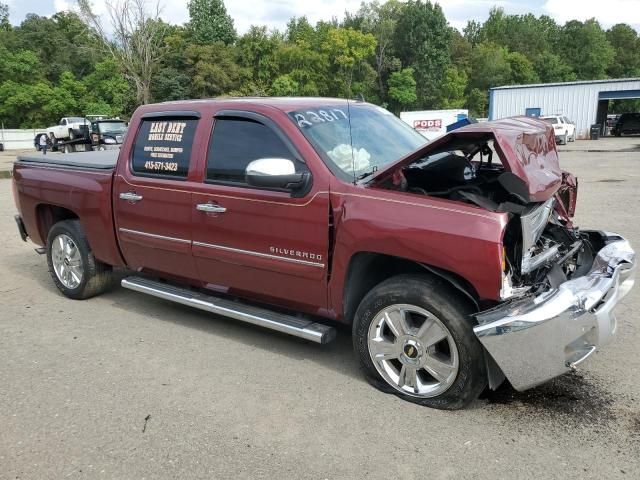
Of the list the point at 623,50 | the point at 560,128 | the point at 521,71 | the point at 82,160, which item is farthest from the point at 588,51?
the point at 82,160

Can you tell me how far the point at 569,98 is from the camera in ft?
126

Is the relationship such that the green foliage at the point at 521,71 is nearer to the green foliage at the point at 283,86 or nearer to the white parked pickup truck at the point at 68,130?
the green foliage at the point at 283,86

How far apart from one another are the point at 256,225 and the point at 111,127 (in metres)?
26.5

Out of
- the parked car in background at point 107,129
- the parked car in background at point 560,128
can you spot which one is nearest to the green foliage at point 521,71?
the parked car in background at point 560,128

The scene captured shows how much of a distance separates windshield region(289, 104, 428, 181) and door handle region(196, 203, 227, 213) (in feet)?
2.77

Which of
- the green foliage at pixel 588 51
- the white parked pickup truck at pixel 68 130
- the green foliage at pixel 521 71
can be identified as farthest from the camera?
the green foliage at pixel 588 51

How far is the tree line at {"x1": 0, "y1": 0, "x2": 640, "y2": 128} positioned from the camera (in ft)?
171

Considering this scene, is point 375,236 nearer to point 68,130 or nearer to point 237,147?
point 237,147

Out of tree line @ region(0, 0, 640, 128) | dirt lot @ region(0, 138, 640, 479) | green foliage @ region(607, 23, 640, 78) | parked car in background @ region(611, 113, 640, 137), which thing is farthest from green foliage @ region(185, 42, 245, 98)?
green foliage @ region(607, 23, 640, 78)

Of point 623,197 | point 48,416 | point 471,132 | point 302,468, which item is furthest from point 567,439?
point 623,197

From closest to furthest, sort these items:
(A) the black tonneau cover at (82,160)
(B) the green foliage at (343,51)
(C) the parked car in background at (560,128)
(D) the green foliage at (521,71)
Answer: (A) the black tonneau cover at (82,160), (C) the parked car in background at (560,128), (B) the green foliage at (343,51), (D) the green foliage at (521,71)

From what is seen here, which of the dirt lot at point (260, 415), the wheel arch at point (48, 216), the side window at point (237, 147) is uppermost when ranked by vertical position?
the side window at point (237, 147)

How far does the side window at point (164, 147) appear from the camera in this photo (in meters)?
4.46

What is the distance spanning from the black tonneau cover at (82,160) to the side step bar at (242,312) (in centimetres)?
110
